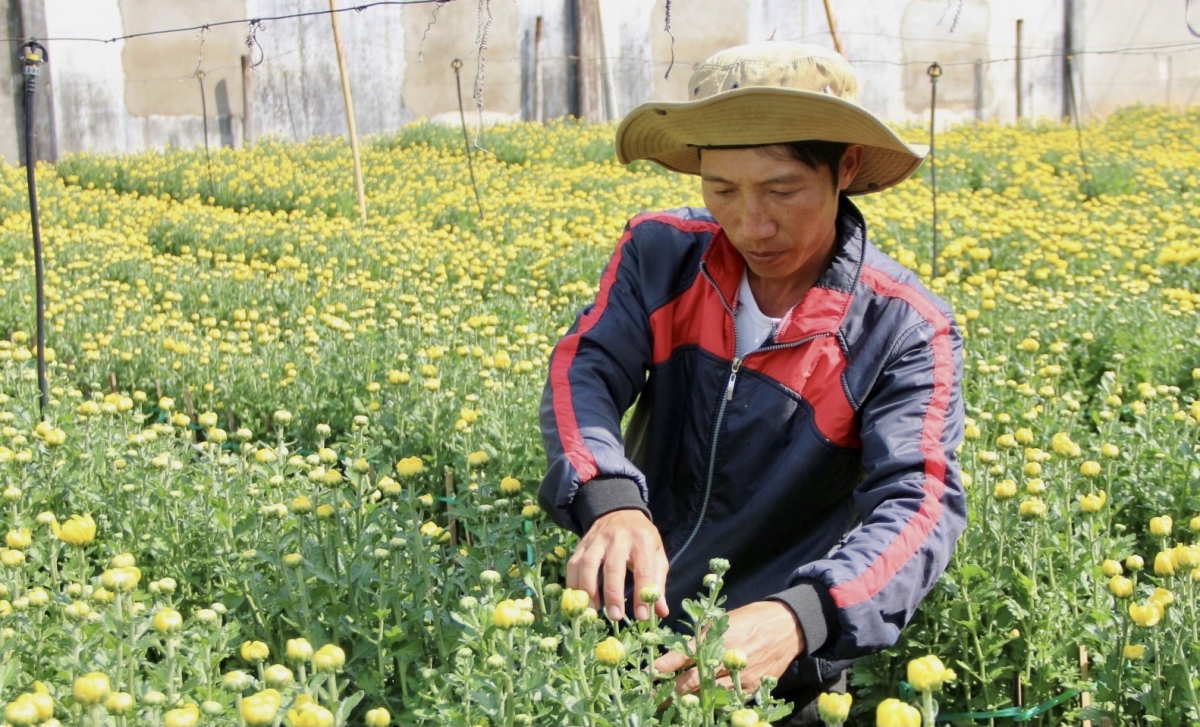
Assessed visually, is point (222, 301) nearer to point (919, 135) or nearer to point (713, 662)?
point (713, 662)

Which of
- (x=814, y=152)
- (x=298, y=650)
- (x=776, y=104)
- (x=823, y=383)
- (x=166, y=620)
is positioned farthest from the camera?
(x=823, y=383)

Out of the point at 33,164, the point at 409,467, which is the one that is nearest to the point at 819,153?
the point at 409,467

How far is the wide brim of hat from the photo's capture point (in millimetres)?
2195

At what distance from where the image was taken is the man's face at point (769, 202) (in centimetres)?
227

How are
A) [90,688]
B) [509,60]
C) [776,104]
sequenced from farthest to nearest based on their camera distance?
[509,60]
[776,104]
[90,688]

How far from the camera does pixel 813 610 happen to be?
1981mm

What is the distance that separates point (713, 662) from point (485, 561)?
733 millimetres

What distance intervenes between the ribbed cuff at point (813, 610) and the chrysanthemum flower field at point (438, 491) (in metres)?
0.15

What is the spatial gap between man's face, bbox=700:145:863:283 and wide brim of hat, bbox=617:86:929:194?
0.12 feet

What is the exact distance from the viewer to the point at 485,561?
2.40 meters

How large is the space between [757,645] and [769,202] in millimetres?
830

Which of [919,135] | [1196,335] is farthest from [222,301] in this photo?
[919,135]

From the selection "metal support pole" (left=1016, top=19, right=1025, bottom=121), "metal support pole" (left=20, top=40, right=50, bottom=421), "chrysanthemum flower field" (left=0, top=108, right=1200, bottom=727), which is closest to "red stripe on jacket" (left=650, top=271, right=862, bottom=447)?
"chrysanthemum flower field" (left=0, top=108, right=1200, bottom=727)

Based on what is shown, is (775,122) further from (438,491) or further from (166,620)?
(438,491)
